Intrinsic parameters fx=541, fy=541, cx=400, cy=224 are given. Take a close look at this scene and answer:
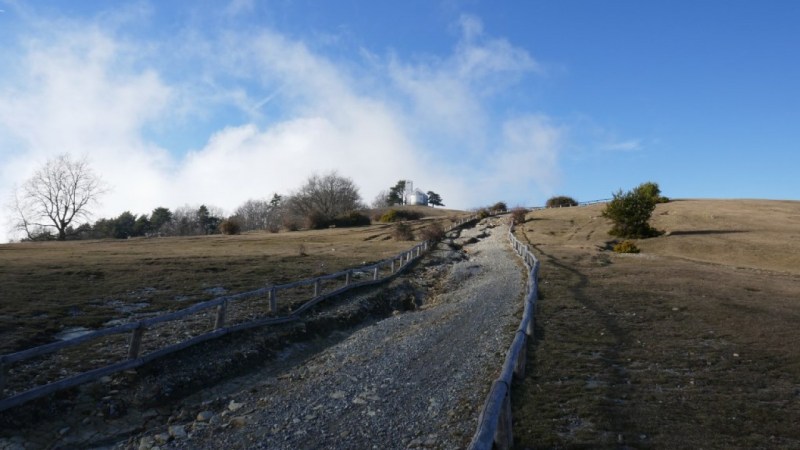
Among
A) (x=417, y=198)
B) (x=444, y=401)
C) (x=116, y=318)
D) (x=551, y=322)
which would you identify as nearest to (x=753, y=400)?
(x=444, y=401)

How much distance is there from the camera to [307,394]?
373 inches

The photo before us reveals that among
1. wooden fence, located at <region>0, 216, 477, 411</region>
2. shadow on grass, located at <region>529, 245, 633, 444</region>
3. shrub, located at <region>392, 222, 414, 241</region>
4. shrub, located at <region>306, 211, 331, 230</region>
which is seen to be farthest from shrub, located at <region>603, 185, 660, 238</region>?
shrub, located at <region>306, 211, 331, 230</region>

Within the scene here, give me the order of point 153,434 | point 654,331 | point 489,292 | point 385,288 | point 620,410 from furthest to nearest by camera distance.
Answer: point 385,288 → point 489,292 → point 654,331 → point 153,434 → point 620,410

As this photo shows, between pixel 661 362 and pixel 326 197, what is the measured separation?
92.1m

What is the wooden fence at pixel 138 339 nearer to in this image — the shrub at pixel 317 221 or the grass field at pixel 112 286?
the grass field at pixel 112 286

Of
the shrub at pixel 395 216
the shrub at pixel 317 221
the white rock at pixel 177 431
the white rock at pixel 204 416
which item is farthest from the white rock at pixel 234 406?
the shrub at pixel 395 216

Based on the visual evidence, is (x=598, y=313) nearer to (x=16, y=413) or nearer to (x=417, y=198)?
(x=16, y=413)

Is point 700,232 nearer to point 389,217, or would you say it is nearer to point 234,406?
point 389,217

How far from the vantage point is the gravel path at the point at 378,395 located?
24.4 ft

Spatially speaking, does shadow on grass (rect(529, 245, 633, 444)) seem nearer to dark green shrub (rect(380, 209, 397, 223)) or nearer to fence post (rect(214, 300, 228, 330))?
fence post (rect(214, 300, 228, 330))

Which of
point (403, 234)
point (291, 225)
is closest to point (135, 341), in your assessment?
point (403, 234)

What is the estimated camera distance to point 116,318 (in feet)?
49.1

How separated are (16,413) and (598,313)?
13748mm

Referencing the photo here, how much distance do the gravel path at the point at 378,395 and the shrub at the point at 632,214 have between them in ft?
121
